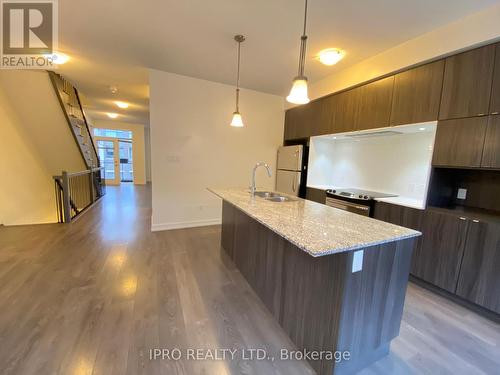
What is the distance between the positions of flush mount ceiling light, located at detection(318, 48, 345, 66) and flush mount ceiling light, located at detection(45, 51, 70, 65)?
12.2ft

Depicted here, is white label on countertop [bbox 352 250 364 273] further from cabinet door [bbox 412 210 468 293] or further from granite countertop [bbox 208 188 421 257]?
cabinet door [bbox 412 210 468 293]

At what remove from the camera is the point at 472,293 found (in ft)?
6.44

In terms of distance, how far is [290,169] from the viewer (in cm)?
428

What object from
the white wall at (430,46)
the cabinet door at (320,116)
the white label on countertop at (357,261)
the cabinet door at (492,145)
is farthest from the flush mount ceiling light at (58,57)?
the cabinet door at (492,145)

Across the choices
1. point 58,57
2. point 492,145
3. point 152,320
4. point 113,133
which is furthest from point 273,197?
point 113,133

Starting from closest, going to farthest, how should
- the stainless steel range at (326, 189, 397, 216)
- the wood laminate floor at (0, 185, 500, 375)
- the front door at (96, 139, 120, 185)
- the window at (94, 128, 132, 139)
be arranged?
the wood laminate floor at (0, 185, 500, 375) → the stainless steel range at (326, 189, 397, 216) → the window at (94, 128, 132, 139) → the front door at (96, 139, 120, 185)

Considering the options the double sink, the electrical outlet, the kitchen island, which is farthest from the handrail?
the electrical outlet

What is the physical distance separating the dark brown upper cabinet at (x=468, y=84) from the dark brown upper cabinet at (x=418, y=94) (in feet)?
0.21

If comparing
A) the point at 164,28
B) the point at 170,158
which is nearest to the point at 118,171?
the point at 170,158

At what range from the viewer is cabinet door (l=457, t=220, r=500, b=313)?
1.83 m

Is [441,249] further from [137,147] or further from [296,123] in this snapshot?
[137,147]

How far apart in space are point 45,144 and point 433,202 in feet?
24.4

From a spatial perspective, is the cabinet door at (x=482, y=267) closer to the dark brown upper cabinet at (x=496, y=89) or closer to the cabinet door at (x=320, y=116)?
the dark brown upper cabinet at (x=496, y=89)

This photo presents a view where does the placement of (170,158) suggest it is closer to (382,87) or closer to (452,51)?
(382,87)
